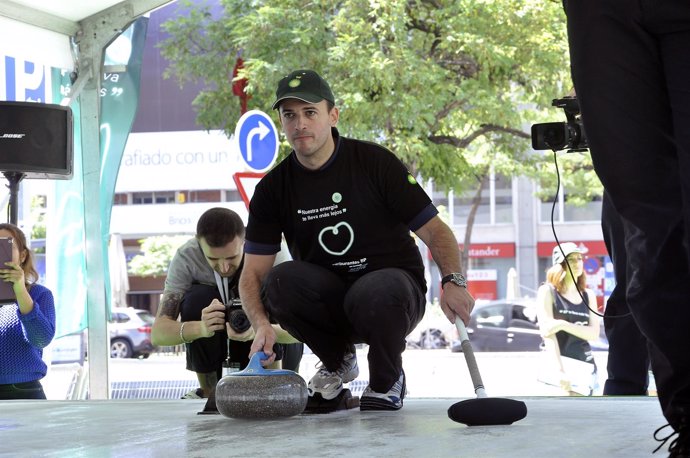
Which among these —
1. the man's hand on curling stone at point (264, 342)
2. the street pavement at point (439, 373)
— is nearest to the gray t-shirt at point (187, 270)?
the man's hand on curling stone at point (264, 342)

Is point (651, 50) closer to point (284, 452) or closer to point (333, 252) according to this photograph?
point (284, 452)

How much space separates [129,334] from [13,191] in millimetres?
13446

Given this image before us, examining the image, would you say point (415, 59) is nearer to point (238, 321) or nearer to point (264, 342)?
point (238, 321)

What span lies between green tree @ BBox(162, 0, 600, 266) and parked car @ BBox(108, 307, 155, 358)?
21.4 feet

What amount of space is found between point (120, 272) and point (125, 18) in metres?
12.1

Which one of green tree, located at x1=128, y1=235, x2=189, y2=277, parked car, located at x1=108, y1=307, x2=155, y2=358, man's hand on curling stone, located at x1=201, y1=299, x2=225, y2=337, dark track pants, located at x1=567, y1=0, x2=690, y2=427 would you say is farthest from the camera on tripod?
green tree, located at x1=128, y1=235, x2=189, y2=277

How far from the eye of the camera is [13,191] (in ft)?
17.5

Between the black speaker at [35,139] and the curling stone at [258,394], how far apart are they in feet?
10.3

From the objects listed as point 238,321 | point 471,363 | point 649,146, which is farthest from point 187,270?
point 649,146

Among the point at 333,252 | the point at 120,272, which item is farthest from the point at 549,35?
the point at 333,252

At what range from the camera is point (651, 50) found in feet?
5.48

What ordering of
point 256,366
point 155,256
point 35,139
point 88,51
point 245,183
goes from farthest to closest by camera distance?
point 155,256, point 245,183, point 88,51, point 35,139, point 256,366

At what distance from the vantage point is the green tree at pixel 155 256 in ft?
79.3

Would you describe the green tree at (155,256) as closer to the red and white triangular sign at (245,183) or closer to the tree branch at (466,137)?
the tree branch at (466,137)
